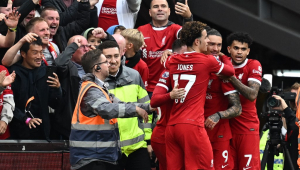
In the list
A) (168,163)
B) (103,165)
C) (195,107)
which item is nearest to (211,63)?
(195,107)

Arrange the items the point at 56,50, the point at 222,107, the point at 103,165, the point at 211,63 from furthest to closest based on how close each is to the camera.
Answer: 1. the point at 56,50
2. the point at 222,107
3. the point at 211,63
4. the point at 103,165

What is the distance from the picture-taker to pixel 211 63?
7.27 m

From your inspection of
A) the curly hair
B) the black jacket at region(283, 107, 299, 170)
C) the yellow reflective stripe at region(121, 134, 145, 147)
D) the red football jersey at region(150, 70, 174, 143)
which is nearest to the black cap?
the red football jersey at region(150, 70, 174, 143)

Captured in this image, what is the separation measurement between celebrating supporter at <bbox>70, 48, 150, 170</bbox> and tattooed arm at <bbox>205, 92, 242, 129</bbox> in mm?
1067

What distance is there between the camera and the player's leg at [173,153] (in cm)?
725

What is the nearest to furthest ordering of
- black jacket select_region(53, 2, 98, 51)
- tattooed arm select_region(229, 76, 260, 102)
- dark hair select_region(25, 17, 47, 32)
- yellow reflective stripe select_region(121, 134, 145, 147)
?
1. yellow reflective stripe select_region(121, 134, 145, 147)
2. tattooed arm select_region(229, 76, 260, 102)
3. dark hair select_region(25, 17, 47, 32)
4. black jacket select_region(53, 2, 98, 51)

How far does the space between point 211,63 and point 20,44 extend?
2503 mm

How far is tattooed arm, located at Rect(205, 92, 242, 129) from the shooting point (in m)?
7.53

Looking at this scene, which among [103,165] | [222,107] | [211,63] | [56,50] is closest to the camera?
[103,165]

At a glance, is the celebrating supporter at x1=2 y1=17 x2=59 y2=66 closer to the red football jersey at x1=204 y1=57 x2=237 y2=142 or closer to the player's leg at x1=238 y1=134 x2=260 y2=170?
the red football jersey at x1=204 y1=57 x2=237 y2=142

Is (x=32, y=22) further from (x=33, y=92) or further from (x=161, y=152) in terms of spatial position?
(x=161, y=152)

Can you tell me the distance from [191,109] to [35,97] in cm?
218

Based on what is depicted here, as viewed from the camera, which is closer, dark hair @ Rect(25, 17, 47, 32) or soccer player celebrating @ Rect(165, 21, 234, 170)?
soccer player celebrating @ Rect(165, 21, 234, 170)

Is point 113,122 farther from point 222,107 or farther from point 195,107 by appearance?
point 222,107
